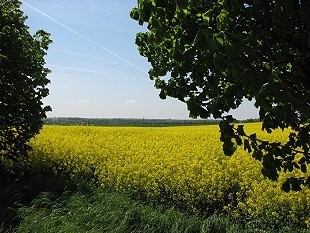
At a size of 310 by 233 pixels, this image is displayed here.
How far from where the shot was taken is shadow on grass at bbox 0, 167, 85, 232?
726 cm

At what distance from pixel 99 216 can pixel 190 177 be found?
2540 mm

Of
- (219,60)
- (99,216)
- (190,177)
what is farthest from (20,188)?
(219,60)

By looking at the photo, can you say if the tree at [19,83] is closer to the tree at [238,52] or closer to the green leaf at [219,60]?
the tree at [238,52]

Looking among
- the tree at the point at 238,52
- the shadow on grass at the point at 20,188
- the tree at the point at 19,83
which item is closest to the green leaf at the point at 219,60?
the tree at the point at 238,52

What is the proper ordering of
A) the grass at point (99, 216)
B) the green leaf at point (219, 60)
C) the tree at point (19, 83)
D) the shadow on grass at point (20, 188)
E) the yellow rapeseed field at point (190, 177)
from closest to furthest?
the green leaf at point (219, 60)
the grass at point (99, 216)
the shadow on grass at point (20, 188)
the yellow rapeseed field at point (190, 177)
the tree at point (19, 83)

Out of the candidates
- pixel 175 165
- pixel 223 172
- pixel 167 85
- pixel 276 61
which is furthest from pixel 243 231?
pixel 276 61

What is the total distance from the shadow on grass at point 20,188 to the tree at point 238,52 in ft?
16.7

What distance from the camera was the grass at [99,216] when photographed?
6.80m

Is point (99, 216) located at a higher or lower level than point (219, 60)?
lower

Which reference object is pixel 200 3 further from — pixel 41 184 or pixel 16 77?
pixel 16 77

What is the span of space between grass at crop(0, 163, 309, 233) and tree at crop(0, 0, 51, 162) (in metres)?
2.37

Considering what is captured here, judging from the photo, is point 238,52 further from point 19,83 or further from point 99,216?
point 19,83

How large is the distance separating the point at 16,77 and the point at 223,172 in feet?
20.6

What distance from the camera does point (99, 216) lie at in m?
7.29
